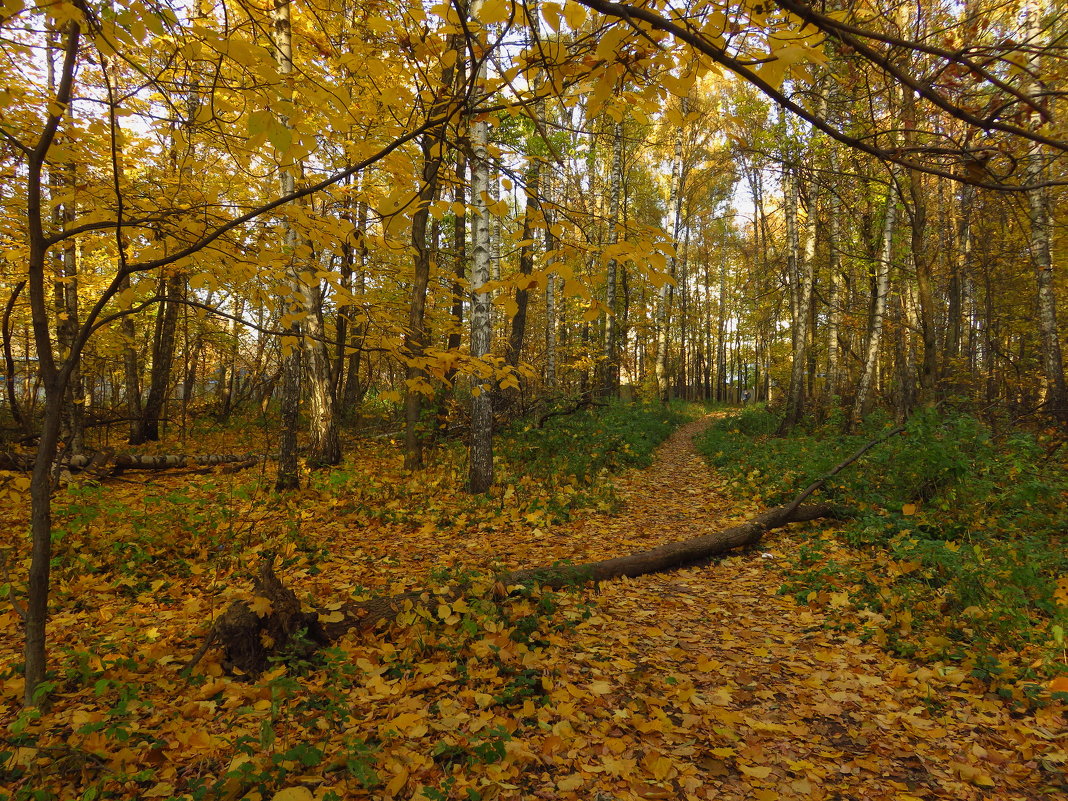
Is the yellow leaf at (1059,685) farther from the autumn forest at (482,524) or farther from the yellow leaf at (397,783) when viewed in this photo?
the yellow leaf at (397,783)

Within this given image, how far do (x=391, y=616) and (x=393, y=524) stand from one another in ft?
8.99

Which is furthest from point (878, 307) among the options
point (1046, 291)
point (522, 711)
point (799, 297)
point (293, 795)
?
point (293, 795)

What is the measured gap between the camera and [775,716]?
296cm

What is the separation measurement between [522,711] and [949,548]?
385cm

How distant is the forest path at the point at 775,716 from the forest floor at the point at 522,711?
1 centimetres

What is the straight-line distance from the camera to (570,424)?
37.6 feet

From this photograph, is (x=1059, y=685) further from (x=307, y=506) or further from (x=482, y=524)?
(x=307, y=506)

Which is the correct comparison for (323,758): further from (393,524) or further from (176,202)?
(393,524)

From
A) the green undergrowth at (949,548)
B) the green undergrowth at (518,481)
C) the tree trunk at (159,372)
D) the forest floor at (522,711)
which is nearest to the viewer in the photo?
the forest floor at (522,711)

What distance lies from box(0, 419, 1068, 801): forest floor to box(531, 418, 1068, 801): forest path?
1 cm

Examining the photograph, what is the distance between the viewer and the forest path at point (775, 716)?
244 centimetres

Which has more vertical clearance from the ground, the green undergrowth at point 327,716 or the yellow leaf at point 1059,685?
the yellow leaf at point 1059,685

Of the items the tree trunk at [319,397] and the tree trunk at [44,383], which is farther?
the tree trunk at [319,397]

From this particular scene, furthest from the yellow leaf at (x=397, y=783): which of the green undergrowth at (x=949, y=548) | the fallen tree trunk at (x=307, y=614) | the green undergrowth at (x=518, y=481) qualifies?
the green undergrowth at (x=518, y=481)
